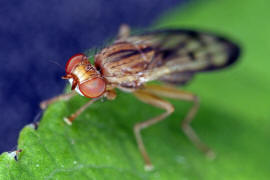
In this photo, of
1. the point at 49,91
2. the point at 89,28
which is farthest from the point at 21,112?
the point at 89,28

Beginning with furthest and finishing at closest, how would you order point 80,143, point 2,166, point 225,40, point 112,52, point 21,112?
1. point 225,40
2. point 21,112
3. point 112,52
4. point 80,143
5. point 2,166

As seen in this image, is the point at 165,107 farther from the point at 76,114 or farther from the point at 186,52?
the point at 76,114

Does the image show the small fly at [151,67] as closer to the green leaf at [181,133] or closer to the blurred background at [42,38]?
the green leaf at [181,133]

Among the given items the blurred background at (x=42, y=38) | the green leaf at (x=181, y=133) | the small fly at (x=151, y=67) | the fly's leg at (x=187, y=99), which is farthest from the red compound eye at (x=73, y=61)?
the fly's leg at (x=187, y=99)

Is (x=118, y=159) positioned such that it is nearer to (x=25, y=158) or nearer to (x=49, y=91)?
(x=25, y=158)

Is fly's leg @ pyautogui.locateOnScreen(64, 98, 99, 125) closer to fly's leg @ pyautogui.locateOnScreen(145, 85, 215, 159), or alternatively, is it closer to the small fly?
the small fly

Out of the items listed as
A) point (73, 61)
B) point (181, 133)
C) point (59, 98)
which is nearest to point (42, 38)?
point (59, 98)

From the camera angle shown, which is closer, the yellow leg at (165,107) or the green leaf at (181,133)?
the green leaf at (181,133)
